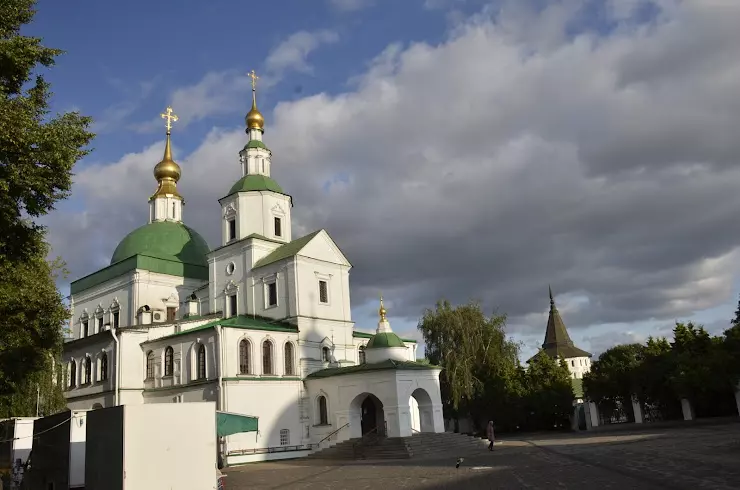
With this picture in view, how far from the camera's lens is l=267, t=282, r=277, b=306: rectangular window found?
3581 centimetres

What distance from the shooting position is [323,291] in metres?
36.5

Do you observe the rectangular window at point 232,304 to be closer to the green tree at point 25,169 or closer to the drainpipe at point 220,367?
the drainpipe at point 220,367

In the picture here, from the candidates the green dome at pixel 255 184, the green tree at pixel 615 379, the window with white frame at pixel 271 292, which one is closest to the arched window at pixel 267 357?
the window with white frame at pixel 271 292

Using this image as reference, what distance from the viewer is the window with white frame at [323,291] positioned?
3619 cm

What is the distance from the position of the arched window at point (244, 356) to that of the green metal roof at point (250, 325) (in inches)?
32.4

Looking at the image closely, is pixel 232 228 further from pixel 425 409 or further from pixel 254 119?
pixel 425 409

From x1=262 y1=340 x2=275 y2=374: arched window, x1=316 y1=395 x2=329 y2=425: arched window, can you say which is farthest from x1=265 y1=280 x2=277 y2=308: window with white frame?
x1=316 y1=395 x2=329 y2=425: arched window

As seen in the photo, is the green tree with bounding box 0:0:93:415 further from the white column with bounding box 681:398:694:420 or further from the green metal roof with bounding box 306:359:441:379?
the white column with bounding box 681:398:694:420

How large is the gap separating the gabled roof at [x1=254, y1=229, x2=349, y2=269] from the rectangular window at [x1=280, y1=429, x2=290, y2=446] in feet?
31.1

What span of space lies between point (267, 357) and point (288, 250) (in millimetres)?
6637

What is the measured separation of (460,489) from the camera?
52.1 feet

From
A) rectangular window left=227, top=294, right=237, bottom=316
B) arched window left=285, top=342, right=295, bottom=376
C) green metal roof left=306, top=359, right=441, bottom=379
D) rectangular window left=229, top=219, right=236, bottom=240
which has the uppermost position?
rectangular window left=229, top=219, right=236, bottom=240

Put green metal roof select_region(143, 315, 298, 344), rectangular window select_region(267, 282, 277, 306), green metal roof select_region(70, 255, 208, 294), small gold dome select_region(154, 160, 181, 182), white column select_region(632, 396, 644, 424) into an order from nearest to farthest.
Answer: green metal roof select_region(143, 315, 298, 344) < rectangular window select_region(267, 282, 277, 306) < green metal roof select_region(70, 255, 208, 294) < white column select_region(632, 396, 644, 424) < small gold dome select_region(154, 160, 181, 182)

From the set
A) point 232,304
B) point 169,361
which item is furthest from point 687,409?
point 169,361
